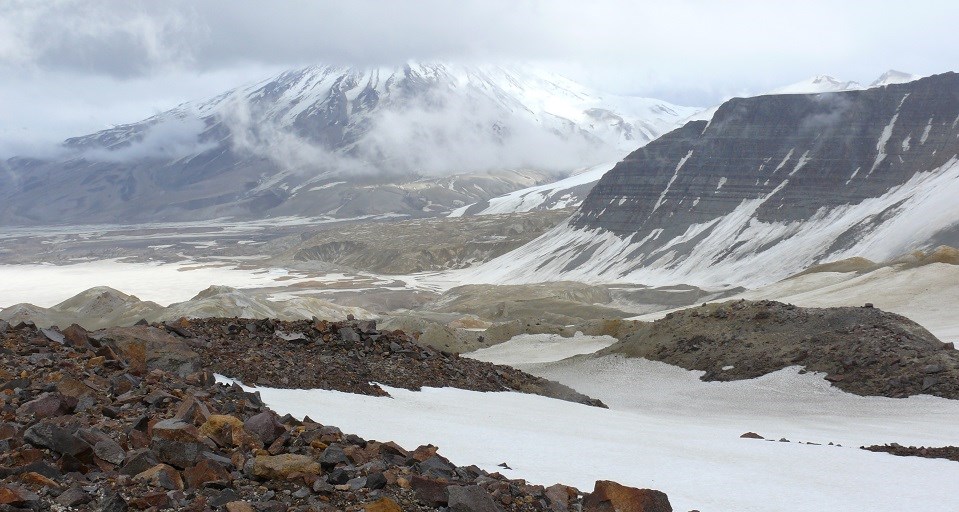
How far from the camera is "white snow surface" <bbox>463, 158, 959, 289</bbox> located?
2849 inches

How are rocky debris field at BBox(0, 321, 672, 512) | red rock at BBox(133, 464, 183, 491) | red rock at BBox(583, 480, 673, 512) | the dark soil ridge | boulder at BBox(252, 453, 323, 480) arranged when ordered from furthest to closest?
the dark soil ridge, red rock at BBox(583, 480, 673, 512), boulder at BBox(252, 453, 323, 480), red rock at BBox(133, 464, 183, 491), rocky debris field at BBox(0, 321, 672, 512)

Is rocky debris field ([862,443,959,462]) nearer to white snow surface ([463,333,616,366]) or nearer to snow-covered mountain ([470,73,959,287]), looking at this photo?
white snow surface ([463,333,616,366])

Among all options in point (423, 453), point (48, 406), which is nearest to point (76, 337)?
point (48, 406)

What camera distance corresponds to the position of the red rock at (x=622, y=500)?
247 inches

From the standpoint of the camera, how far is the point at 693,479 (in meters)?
8.12

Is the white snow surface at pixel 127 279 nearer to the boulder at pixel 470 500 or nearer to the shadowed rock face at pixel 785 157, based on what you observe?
the shadowed rock face at pixel 785 157

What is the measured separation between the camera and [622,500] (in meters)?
6.29

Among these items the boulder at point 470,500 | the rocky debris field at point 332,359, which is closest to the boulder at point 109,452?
the boulder at point 470,500

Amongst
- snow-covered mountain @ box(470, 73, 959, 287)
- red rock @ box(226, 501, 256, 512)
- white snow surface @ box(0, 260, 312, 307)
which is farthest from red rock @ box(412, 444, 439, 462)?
white snow surface @ box(0, 260, 312, 307)

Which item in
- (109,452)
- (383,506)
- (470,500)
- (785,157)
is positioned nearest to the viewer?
(383,506)

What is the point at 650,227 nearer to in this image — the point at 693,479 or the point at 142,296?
the point at 142,296

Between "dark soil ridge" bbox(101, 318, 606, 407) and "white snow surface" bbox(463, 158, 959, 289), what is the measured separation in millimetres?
58876

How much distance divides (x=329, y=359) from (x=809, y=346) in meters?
12.6

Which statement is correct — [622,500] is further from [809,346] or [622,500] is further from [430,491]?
[809,346]
